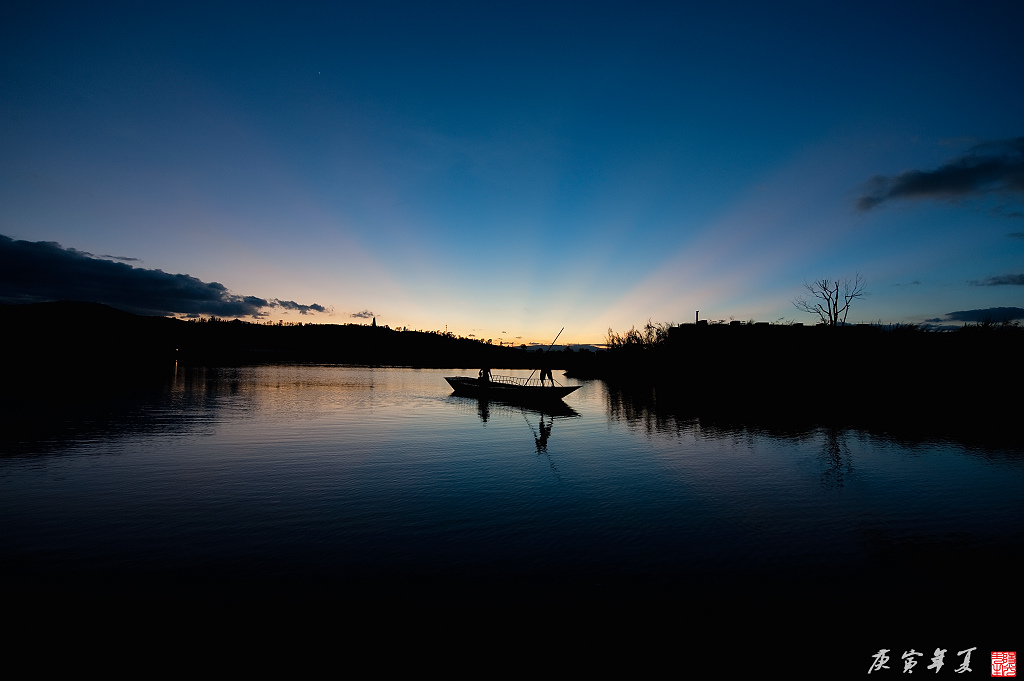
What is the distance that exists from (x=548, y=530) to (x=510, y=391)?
37193mm

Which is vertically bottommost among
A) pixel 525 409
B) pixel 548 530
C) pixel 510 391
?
pixel 525 409

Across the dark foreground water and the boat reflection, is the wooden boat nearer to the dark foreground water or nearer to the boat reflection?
the boat reflection

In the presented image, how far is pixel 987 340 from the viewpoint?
188 ft

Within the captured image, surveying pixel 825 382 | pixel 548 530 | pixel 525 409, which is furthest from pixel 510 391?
pixel 825 382

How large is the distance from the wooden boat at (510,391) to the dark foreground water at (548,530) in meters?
18.5

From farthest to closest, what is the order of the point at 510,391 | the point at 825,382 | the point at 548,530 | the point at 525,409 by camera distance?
1. the point at 825,382
2. the point at 510,391
3. the point at 525,409
4. the point at 548,530

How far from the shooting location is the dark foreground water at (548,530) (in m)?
8.43

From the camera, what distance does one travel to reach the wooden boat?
44312 mm

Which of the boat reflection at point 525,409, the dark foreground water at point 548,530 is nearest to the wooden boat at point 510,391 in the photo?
the boat reflection at point 525,409

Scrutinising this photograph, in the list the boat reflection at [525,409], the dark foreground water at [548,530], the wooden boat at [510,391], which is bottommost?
the boat reflection at [525,409]

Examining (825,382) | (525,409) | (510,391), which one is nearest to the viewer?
(525,409)

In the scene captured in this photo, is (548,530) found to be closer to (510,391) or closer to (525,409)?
(525,409)

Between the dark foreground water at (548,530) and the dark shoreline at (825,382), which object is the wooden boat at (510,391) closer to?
the dark shoreline at (825,382)

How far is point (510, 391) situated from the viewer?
4950 cm
